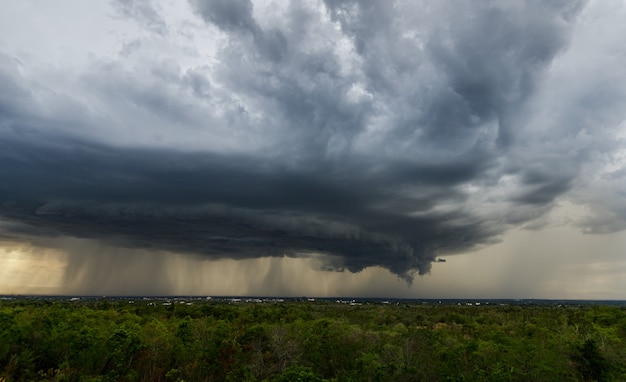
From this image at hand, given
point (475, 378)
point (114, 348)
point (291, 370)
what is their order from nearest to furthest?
1. point (291, 370)
2. point (475, 378)
3. point (114, 348)

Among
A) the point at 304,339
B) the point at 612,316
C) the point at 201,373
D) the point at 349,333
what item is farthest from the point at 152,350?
the point at 612,316

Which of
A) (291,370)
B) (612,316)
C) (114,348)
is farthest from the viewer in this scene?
(612,316)

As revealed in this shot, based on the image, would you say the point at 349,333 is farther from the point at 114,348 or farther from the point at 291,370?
the point at 114,348

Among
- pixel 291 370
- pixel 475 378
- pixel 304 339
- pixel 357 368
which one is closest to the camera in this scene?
pixel 291 370

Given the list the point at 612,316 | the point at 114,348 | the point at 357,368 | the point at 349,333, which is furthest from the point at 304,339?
the point at 612,316

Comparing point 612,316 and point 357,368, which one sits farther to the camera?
point 612,316

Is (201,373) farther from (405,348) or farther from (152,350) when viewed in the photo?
(405,348)

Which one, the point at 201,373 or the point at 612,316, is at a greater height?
the point at 612,316

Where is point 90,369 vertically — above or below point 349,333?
below

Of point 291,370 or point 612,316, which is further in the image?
point 612,316
